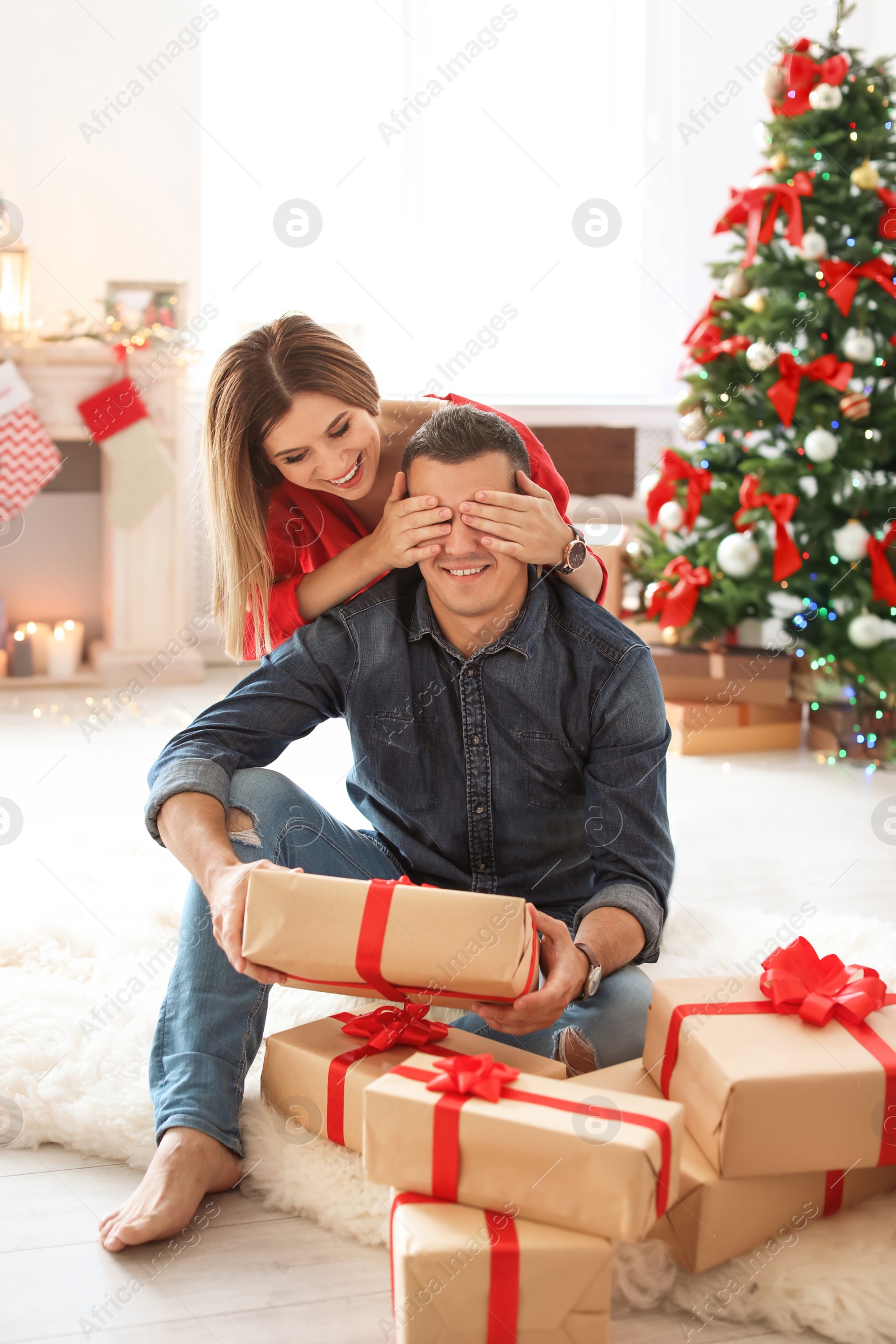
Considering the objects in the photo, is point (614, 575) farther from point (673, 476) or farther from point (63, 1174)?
point (63, 1174)

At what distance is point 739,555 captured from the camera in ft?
9.67

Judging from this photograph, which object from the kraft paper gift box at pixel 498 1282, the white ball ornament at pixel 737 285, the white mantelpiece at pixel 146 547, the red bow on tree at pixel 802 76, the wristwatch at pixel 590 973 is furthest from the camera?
the white mantelpiece at pixel 146 547

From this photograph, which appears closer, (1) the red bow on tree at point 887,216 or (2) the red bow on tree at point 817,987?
(2) the red bow on tree at point 817,987

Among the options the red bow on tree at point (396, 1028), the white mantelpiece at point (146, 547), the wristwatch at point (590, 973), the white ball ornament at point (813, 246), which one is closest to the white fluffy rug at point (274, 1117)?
the red bow on tree at point (396, 1028)

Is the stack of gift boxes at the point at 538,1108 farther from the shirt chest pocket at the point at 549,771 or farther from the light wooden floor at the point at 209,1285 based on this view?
the shirt chest pocket at the point at 549,771

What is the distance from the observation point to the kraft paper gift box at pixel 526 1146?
35.3 inches

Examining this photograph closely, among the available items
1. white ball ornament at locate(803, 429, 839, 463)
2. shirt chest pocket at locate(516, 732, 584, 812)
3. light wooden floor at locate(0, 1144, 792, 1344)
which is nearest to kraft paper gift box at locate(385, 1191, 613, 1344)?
light wooden floor at locate(0, 1144, 792, 1344)

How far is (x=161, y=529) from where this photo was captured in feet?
12.6

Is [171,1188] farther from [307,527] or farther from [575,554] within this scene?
[307,527]

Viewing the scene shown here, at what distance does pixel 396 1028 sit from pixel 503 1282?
1.12ft

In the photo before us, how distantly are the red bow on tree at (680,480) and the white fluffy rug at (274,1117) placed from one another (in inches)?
55.9

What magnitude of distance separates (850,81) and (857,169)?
0.23 meters

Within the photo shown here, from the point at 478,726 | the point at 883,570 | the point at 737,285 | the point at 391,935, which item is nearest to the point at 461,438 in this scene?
the point at 478,726

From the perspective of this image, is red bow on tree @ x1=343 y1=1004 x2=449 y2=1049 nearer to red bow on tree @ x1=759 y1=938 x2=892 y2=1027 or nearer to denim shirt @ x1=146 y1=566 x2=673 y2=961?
denim shirt @ x1=146 y1=566 x2=673 y2=961
